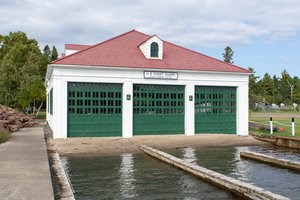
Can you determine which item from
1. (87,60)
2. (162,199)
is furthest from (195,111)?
(162,199)

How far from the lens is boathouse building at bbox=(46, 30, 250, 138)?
20.2 m

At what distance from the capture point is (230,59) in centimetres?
7912

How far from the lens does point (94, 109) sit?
2067 cm

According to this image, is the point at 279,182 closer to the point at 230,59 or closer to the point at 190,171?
the point at 190,171

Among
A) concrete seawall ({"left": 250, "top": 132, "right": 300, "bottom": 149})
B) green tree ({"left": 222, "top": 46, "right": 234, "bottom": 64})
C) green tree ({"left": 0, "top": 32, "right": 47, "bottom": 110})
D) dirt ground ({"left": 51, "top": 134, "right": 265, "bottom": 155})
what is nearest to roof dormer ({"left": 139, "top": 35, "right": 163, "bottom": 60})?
dirt ground ({"left": 51, "top": 134, "right": 265, "bottom": 155})

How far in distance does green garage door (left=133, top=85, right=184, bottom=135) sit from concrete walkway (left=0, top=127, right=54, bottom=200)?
288 inches

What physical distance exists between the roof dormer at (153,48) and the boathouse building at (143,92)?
6cm

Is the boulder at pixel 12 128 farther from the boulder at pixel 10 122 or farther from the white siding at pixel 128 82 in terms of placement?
the white siding at pixel 128 82

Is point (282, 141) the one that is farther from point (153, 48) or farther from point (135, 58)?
point (135, 58)

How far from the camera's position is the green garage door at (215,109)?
2298 cm

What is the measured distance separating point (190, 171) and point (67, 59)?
443 inches

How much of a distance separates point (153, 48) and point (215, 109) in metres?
5.42

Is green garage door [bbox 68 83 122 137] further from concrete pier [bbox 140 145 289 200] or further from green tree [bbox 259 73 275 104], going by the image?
green tree [bbox 259 73 275 104]

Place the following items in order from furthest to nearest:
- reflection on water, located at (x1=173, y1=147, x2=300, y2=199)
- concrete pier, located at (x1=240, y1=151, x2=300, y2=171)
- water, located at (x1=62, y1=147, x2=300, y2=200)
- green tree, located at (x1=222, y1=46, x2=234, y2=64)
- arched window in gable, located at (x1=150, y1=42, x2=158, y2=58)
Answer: green tree, located at (x1=222, y1=46, x2=234, y2=64), arched window in gable, located at (x1=150, y1=42, x2=158, y2=58), concrete pier, located at (x1=240, y1=151, x2=300, y2=171), reflection on water, located at (x1=173, y1=147, x2=300, y2=199), water, located at (x1=62, y1=147, x2=300, y2=200)
